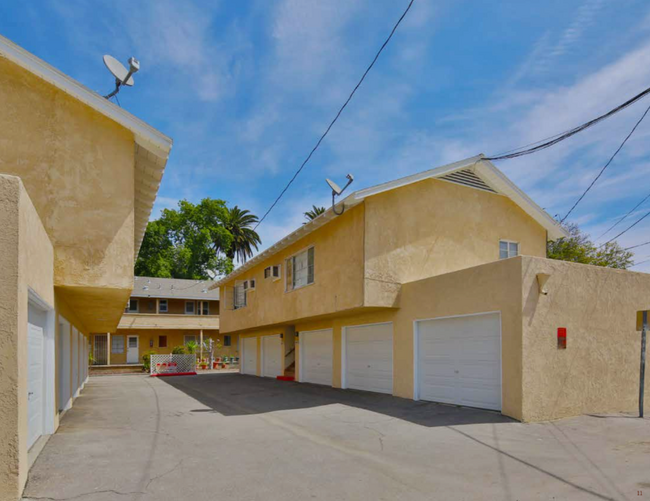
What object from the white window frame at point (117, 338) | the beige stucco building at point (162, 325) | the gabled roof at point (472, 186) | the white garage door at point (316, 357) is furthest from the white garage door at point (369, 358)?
the white window frame at point (117, 338)

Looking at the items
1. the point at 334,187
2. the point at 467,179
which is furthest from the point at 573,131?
the point at 334,187

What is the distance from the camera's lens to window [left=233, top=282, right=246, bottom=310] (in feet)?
81.8

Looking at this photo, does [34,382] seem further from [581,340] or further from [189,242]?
[189,242]

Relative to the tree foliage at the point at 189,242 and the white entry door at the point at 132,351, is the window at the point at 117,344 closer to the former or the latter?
the white entry door at the point at 132,351

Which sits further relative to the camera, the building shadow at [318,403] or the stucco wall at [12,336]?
the building shadow at [318,403]

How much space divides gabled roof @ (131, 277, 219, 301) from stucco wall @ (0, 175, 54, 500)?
30.4m

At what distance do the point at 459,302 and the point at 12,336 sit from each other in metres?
9.04

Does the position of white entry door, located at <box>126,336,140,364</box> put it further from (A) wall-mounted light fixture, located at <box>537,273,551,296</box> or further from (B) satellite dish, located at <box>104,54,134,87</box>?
(A) wall-mounted light fixture, located at <box>537,273,551,296</box>

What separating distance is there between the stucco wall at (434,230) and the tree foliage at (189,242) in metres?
37.2

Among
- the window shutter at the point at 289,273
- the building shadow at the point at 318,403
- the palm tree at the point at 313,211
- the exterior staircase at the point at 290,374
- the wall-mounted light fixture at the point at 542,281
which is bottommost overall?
the exterior staircase at the point at 290,374

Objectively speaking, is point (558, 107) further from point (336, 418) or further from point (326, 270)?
point (336, 418)

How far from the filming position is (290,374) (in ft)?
73.5

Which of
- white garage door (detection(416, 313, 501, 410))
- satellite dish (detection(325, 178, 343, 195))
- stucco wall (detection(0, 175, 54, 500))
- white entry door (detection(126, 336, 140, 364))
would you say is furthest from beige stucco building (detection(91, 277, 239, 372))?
stucco wall (detection(0, 175, 54, 500))

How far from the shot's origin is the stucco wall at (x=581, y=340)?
9.77 metres
